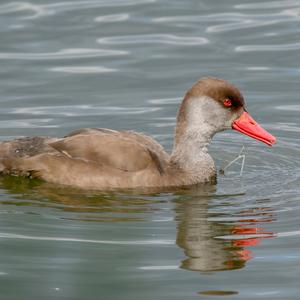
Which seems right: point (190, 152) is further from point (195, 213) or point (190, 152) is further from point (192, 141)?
point (195, 213)

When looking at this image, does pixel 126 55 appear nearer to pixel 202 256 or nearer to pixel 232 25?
pixel 232 25

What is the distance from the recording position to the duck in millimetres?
11703

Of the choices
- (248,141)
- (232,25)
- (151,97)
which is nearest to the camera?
(248,141)

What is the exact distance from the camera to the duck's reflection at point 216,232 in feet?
31.3

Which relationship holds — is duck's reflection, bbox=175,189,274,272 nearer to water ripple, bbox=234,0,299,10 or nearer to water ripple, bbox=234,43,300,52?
water ripple, bbox=234,43,300,52

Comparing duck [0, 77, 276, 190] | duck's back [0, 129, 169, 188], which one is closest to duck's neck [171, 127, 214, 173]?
duck [0, 77, 276, 190]

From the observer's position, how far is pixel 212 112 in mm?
12062

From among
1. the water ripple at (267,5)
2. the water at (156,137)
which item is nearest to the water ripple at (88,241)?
the water at (156,137)

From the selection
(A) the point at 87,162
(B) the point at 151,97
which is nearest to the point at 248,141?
(B) the point at 151,97

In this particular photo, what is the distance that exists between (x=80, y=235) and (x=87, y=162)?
1.73m

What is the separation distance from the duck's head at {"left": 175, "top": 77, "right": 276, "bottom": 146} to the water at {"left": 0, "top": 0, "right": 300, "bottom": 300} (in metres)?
0.57

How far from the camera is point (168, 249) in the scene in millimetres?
9797

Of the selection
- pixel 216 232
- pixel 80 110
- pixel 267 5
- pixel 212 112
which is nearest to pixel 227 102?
pixel 212 112

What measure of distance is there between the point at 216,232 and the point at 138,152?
1.69 m
